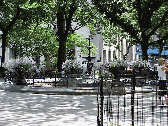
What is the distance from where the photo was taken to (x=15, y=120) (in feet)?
32.9

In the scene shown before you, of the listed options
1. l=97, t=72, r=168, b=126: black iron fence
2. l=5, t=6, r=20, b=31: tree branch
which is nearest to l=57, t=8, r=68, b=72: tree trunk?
Result: l=5, t=6, r=20, b=31: tree branch

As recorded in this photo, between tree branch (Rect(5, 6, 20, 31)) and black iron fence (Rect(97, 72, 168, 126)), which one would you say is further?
tree branch (Rect(5, 6, 20, 31))

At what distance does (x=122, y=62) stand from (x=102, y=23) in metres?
12.0

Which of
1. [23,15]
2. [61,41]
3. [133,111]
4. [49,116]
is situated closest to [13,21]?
[23,15]

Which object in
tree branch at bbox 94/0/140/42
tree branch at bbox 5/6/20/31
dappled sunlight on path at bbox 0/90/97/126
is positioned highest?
tree branch at bbox 5/6/20/31

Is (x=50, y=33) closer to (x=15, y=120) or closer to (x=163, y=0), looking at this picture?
(x=163, y=0)

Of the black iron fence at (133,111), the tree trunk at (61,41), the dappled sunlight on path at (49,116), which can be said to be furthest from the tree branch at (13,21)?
the black iron fence at (133,111)

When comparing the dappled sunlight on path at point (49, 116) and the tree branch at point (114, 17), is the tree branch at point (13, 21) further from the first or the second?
the dappled sunlight on path at point (49, 116)

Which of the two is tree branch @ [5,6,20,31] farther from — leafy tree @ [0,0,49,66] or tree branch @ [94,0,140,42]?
tree branch @ [94,0,140,42]

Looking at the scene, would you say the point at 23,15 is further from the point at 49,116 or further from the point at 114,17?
the point at 49,116

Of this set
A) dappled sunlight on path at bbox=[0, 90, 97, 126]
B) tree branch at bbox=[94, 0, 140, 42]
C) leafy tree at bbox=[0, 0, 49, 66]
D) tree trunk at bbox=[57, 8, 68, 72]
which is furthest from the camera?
leafy tree at bbox=[0, 0, 49, 66]

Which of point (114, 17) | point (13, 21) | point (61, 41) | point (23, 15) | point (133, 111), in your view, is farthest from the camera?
point (13, 21)

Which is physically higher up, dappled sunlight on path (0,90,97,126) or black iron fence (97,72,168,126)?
black iron fence (97,72,168,126)

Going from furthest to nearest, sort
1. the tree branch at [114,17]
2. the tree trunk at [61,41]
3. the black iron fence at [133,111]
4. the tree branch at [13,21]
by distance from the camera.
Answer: the tree branch at [13,21] < the tree trunk at [61,41] < the tree branch at [114,17] < the black iron fence at [133,111]
